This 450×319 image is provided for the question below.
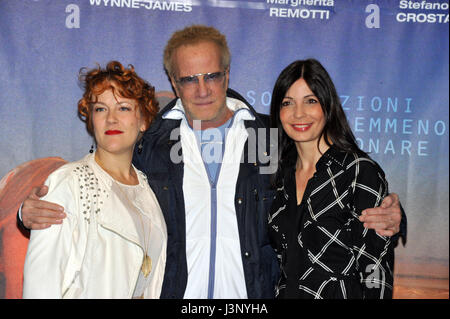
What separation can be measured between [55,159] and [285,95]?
1.95 metres

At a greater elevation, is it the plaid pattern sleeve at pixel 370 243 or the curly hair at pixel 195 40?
the curly hair at pixel 195 40

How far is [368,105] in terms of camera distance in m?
3.67

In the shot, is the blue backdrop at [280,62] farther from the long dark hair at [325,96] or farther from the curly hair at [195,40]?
the long dark hair at [325,96]

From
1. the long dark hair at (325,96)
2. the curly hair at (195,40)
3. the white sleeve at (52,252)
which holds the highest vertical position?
the curly hair at (195,40)

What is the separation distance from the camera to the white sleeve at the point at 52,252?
2.10 metres

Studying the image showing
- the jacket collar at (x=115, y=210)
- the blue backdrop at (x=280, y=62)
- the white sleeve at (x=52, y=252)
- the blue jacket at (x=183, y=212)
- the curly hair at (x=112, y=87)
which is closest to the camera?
the white sleeve at (x=52, y=252)

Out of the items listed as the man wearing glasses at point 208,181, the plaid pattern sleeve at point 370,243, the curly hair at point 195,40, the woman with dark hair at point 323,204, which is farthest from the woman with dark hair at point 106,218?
the plaid pattern sleeve at point 370,243

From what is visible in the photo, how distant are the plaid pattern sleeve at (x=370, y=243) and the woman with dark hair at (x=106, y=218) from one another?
107cm

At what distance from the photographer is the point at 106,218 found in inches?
89.1

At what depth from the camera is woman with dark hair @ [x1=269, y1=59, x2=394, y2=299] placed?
236cm

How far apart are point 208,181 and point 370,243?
38.1 inches

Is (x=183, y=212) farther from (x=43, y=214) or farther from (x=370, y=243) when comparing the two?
(x=370, y=243)

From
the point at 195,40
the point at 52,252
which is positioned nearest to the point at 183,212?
the point at 52,252

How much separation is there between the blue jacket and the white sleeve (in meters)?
0.60
